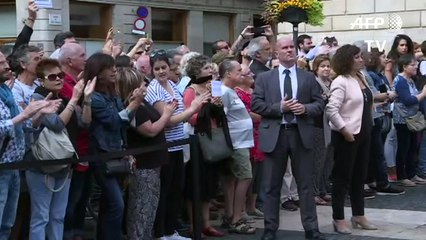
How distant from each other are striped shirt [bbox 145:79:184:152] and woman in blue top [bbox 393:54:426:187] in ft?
14.3

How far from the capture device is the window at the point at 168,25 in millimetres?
27797

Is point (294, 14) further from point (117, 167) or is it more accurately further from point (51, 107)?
point (51, 107)

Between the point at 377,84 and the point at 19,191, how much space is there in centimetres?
594

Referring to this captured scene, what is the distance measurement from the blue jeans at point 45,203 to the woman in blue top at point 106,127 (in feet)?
1.22

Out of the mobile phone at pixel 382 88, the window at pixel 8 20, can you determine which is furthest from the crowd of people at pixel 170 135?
the window at pixel 8 20

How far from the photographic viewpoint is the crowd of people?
642 cm

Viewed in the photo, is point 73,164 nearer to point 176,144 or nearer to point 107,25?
point 176,144

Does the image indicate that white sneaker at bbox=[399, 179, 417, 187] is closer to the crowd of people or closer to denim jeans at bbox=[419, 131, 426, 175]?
denim jeans at bbox=[419, 131, 426, 175]

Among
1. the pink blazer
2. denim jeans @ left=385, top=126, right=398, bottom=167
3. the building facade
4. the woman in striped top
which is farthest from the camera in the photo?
the building facade

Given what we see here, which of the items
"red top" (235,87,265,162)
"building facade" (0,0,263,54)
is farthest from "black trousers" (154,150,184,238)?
"building facade" (0,0,263,54)

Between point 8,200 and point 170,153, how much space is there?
1.84 m

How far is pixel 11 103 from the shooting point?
630 cm

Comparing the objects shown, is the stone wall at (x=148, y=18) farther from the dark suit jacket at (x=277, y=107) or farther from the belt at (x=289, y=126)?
the belt at (x=289, y=126)

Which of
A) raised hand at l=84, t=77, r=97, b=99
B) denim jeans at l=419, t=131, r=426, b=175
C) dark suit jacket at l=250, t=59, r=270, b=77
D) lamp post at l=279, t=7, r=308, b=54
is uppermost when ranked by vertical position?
lamp post at l=279, t=7, r=308, b=54
